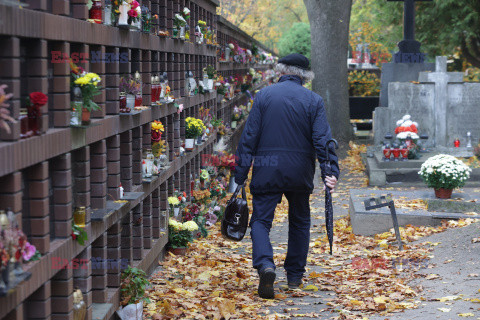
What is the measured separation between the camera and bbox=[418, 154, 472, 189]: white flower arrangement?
9.16 meters

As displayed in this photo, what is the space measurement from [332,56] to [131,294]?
521 inches

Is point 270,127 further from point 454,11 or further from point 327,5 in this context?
point 454,11

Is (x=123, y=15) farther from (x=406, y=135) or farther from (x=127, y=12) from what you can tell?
(x=406, y=135)

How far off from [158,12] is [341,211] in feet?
16.3

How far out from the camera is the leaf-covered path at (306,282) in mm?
5711

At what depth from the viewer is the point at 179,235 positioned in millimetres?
7793

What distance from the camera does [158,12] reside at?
7.26 meters

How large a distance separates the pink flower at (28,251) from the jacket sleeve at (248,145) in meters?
2.96

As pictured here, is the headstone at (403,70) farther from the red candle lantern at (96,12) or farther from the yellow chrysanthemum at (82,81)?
the yellow chrysanthemum at (82,81)

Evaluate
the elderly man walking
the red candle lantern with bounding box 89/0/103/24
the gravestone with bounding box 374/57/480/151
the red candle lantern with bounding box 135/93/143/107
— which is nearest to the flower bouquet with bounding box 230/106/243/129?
the gravestone with bounding box 374/57/480/151

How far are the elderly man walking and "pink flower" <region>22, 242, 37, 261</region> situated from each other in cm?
290

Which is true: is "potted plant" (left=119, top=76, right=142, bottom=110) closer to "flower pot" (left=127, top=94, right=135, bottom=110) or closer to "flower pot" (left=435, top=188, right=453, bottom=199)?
"flower pot" (left=127, top=94, right=135, bottom=110)

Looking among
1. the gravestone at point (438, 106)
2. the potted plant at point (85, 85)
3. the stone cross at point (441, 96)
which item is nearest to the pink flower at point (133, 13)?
the potted plant at point (85, 85)

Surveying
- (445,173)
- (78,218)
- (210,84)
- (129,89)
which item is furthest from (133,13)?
(210,84)
